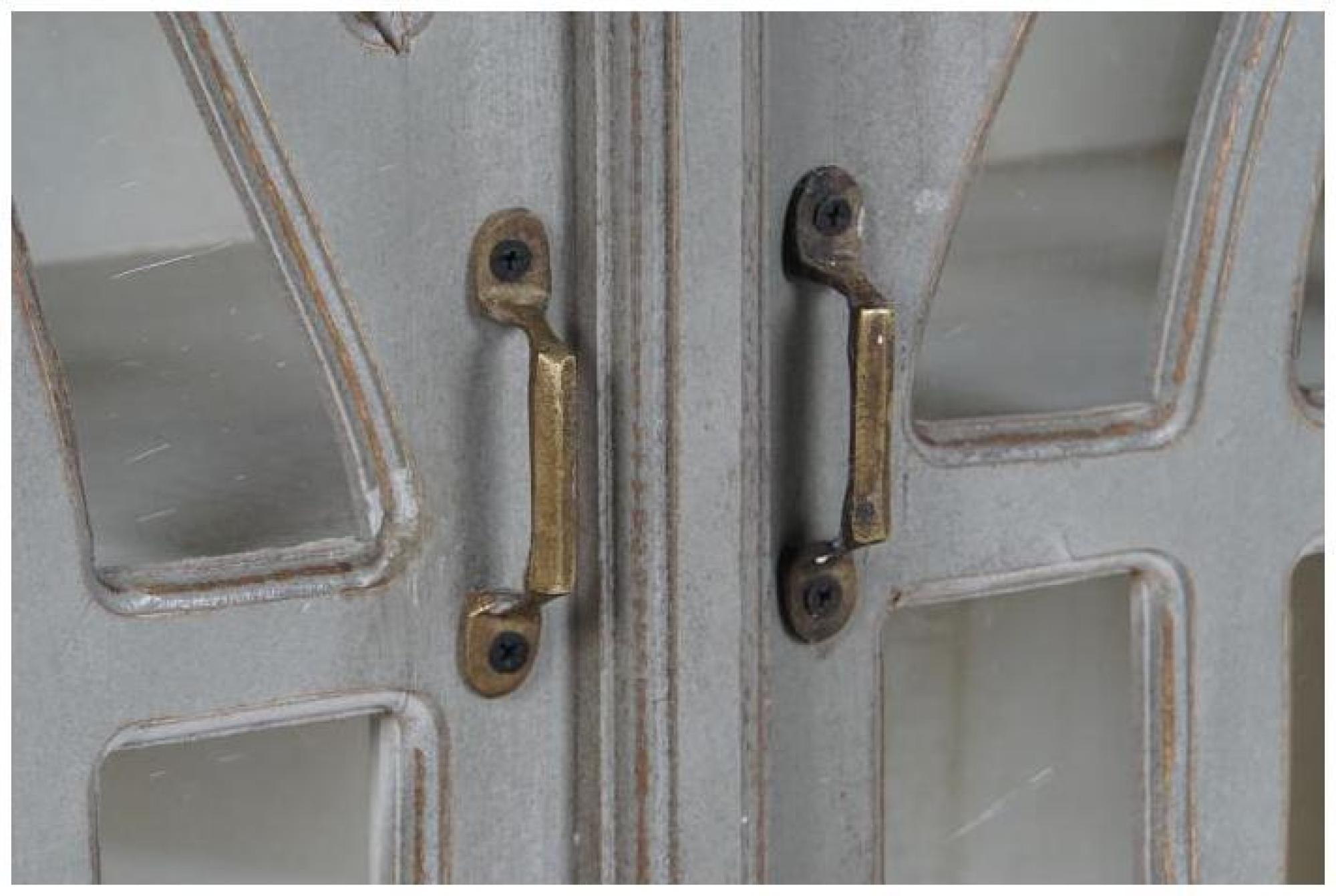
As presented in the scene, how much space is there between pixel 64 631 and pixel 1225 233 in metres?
0.66

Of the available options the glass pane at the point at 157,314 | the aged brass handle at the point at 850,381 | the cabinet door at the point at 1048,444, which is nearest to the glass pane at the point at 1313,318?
the cabinet door at the point at 1048,444

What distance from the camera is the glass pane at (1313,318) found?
4.04ft

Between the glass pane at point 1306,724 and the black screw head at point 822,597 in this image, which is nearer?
the black screw head at point 822,597

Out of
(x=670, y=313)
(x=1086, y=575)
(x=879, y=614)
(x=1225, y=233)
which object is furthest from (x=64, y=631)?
(x=1225, y=233)

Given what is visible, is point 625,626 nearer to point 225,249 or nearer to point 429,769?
point 429,769

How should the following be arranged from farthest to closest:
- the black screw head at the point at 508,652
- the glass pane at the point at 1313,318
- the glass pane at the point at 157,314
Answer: the glass pane at the point at 1313,318 < the black screw head at the point at 508,652 < the glass pane at the point at 157,314

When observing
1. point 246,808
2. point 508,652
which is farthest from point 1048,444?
point 246,808

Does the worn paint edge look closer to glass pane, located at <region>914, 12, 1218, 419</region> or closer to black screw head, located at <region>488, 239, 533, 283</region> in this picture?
black screw head, located at <region>488, 239, 533, 283</region>

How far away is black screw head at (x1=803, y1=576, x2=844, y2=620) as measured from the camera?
106 cm

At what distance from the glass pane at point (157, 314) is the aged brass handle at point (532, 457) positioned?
0.26ft

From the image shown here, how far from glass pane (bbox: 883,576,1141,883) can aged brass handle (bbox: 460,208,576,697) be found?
0.23 m

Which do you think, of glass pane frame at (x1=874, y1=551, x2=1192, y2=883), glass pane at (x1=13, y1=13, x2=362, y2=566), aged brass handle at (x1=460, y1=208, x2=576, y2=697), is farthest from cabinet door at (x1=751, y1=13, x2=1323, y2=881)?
glass pane at (x1=13, y1=13, x2=362, y2=566)

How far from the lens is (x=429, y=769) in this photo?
0.99m

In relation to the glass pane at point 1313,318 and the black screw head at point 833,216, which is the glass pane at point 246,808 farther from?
the glass pane at point 1313,318
